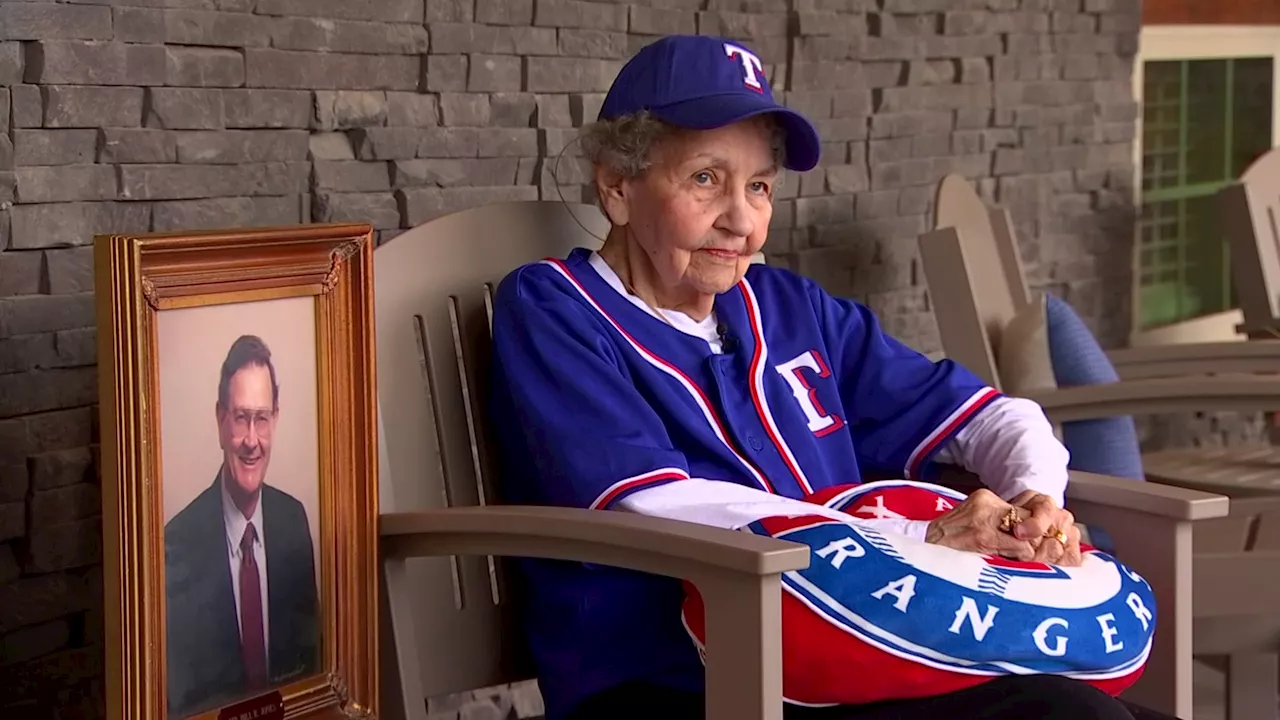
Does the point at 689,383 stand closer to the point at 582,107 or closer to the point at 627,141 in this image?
the point at 627,141

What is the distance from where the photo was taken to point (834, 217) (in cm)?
314

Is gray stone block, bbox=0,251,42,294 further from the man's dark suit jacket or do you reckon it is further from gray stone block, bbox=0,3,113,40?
the man's dark suit jacket

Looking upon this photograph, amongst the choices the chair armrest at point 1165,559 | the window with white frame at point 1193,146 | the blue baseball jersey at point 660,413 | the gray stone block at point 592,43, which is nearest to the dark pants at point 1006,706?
the chair armrest at point 1165,559

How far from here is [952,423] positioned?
83.8 inches

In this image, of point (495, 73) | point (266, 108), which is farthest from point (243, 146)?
point (495, 73)

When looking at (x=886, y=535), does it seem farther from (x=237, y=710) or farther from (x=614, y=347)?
(x=237, y=710)

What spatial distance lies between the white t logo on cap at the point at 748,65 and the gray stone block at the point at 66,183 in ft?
2.49

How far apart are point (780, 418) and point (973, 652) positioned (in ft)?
1.61

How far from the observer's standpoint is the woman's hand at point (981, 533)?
5.85 ft

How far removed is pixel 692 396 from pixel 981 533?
39cm

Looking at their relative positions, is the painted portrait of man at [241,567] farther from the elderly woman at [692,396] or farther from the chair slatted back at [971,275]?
the chair slatted back at [971,275]

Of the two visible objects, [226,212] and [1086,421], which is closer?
[226,212]

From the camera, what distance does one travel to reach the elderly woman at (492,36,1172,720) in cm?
181

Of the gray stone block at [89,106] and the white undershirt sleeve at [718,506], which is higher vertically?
the gray stone block at [89,106]
